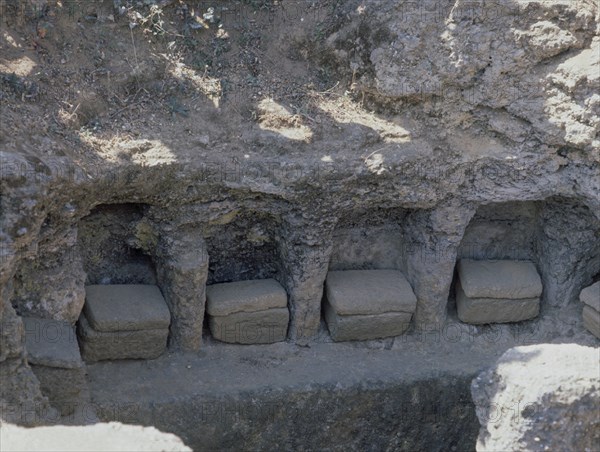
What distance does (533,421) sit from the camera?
570 centimetres

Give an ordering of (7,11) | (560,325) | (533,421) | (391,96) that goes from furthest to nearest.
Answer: (560,325) < (391,96) < (7,11) < (533,421)

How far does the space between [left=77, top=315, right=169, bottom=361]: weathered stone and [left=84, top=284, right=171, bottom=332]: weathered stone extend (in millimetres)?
37

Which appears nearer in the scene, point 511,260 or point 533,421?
point 533,421

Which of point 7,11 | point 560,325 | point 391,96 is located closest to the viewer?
point 7,11

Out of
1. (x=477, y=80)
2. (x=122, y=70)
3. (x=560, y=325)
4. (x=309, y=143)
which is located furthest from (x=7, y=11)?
(x=560, y=325)

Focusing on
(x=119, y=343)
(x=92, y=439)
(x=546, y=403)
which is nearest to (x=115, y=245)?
(x=119, y=343)

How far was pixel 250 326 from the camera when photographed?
288 inches

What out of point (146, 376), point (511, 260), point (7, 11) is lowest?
point (146, 376)

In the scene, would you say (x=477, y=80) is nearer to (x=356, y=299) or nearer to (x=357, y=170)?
(x=357, y=170)

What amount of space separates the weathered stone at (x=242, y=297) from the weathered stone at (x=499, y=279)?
1.40 m

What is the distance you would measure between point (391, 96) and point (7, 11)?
8.53 feet

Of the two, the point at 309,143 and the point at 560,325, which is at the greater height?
the point at 309,143

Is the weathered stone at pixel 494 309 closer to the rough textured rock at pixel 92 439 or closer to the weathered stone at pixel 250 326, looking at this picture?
the weathered stone at pixel 250 326

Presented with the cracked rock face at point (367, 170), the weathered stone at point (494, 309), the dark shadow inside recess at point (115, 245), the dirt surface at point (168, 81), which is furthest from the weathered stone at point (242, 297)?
the weathered stone at point (494, 309)
